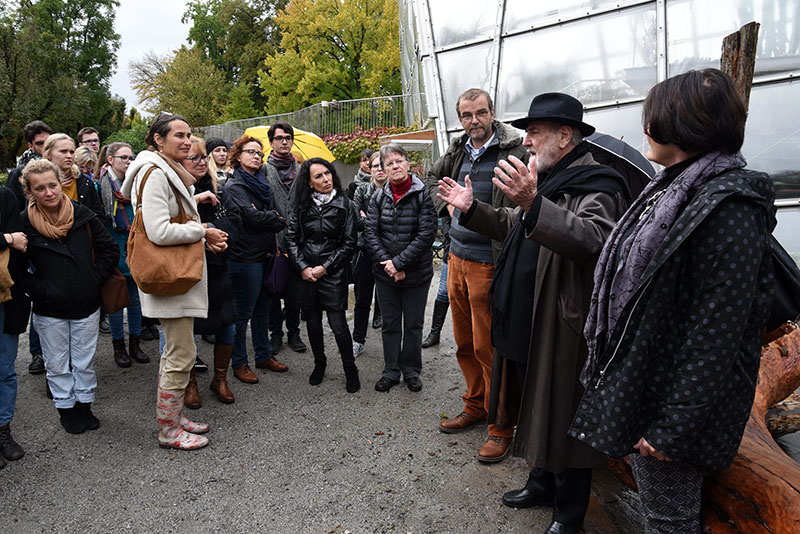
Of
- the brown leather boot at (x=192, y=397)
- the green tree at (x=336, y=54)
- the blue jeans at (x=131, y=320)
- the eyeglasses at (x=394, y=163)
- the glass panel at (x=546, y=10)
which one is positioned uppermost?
the green tree at (x=336, y=54)

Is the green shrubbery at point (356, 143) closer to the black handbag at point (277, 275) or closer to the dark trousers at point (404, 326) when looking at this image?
the black handbag at point (277, 275)

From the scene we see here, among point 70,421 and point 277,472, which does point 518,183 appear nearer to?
point 277,472

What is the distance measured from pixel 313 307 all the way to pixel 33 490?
2.32 m

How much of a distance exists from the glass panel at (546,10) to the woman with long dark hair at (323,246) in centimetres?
392

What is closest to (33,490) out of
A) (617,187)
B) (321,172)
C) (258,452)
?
(258,452)

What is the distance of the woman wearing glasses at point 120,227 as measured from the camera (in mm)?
5277

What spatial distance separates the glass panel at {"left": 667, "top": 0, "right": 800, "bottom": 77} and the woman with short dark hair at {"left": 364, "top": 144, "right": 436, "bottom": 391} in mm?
3744

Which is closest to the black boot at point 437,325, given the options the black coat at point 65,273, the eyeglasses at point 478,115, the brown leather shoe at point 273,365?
the brown leather shoe at point 273,365

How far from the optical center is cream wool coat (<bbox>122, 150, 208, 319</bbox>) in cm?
337

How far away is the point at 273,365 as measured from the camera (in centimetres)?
521

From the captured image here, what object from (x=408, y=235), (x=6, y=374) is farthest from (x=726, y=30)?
(x=6, y=374)

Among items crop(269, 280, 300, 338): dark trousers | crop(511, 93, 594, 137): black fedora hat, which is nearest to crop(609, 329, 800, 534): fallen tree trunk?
crop(511, 93, 594, 137): black fedora hat

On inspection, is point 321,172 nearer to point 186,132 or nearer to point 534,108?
point 186,132

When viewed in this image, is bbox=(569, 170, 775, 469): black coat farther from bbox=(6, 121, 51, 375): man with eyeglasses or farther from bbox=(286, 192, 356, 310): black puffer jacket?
bbox=(6, 121, 51, 375): man with eyeglasses
